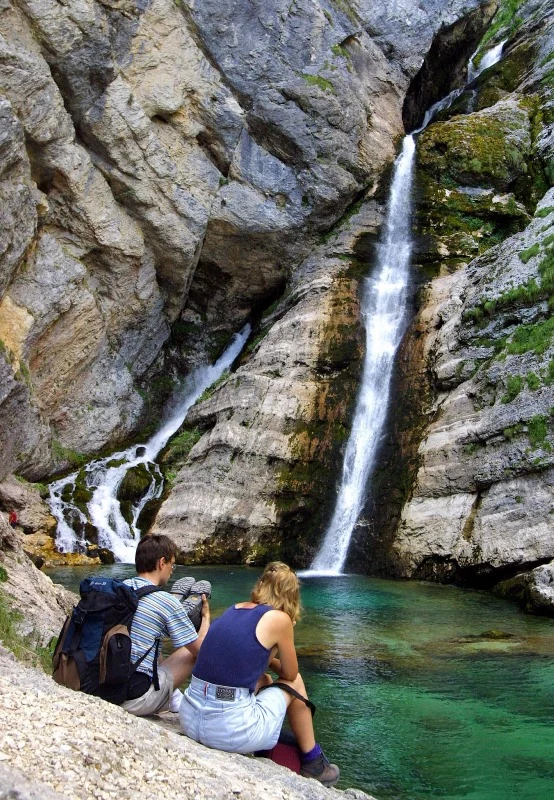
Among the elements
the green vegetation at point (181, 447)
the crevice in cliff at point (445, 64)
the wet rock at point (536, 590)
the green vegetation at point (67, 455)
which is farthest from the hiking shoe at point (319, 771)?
the crevice in cliff at point (445, 64)

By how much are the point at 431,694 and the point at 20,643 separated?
463 cm

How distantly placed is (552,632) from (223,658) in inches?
333

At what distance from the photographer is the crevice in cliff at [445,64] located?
3247 cm

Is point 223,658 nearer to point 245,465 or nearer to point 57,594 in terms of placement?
point 57,594

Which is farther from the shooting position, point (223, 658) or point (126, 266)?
point (126, 266)

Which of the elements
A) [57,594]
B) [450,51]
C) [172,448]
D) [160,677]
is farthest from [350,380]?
[450,51]

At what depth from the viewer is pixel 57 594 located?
358 inches

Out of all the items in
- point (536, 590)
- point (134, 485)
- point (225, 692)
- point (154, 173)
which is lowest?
point (225, 692)

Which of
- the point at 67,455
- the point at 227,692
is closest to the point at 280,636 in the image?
the point at 227,692

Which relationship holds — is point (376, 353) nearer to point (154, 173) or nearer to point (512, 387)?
point (512, 387)

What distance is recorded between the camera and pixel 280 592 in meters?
4.40

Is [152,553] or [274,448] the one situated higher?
[274,448]

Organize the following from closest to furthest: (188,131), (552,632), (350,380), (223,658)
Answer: (223,658) → (552,632) → (350,380) → (188,131)

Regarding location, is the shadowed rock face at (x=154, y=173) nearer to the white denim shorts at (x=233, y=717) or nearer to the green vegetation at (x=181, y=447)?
the green vegetation at (x=181, y=447)
